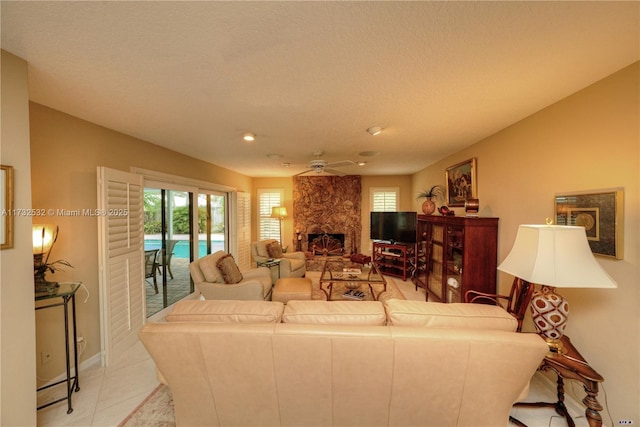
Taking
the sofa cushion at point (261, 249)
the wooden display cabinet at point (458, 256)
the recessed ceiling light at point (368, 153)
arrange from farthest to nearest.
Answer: the sofa cushion at point (261, 249) → the recessed ceiling light at point (368, 153) → the wooden display cabinet at point (458, 256)

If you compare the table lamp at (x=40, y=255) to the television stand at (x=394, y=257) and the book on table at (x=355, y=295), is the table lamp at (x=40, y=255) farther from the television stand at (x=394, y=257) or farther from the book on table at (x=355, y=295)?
the television stand at (x=394, y=257)

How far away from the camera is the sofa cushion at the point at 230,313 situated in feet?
4.95

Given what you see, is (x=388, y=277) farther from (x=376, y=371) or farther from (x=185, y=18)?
(x=185, y=18)

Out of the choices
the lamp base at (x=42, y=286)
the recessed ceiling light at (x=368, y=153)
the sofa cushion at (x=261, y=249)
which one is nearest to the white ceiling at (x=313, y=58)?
the recessed ceiling light at (x=368, y=153)

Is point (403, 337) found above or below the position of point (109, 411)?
above

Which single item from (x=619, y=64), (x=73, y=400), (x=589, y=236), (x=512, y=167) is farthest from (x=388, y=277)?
(x=73, y=400)

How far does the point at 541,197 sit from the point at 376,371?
2.20 m

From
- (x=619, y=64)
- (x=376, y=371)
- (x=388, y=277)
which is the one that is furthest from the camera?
(x=388, y=277)

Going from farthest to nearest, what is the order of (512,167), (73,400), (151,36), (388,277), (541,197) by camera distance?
(388,277) < (512,167) < (541,197) < (73,400) < (151,36)

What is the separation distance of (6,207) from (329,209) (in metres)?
5.23

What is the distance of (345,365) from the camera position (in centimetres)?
135

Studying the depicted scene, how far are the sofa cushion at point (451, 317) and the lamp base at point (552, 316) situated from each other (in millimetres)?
270

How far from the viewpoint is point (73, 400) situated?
1.87m

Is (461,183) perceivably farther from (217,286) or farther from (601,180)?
(217,286)
